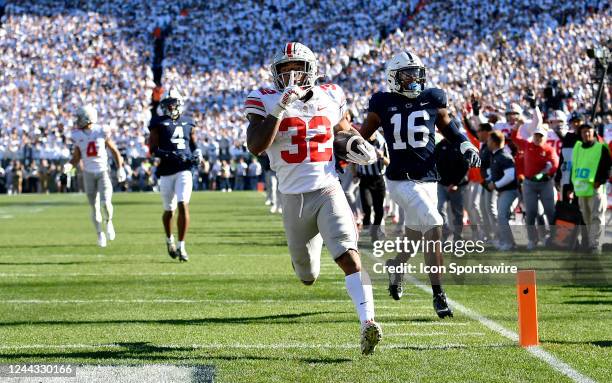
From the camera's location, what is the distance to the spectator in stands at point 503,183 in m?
13.7

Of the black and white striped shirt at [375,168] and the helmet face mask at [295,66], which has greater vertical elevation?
the helmet face mask at [295,66]

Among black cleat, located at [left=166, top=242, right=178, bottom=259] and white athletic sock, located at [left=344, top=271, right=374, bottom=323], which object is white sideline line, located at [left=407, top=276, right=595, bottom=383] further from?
black cleat, located at [left=166, top=242, right=178, bottom=259]

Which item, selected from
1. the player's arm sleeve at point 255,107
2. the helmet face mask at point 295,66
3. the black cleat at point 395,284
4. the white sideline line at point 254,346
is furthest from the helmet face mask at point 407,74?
the white sideline line at point 254,346

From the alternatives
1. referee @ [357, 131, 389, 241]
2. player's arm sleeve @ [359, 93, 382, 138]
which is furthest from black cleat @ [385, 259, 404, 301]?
referee @ [357, 131, 389, 241]

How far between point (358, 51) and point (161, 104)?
120 feet

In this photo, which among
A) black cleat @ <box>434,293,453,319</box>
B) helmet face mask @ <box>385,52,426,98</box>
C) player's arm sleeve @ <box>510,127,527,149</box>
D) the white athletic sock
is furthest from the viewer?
player's arm sleeve @ <box>510,127,527,149</box>

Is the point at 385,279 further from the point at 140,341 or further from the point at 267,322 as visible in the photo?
the point at 140,341

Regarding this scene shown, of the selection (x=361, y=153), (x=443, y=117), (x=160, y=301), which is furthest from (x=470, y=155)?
(x=160, y=301)

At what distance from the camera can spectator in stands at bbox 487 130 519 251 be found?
13.7m

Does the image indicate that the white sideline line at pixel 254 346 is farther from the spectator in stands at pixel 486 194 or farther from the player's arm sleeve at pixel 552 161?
the spectator in stands at pixel 486 194

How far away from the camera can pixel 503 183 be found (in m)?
13.7

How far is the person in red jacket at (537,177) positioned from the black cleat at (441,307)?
6210mm

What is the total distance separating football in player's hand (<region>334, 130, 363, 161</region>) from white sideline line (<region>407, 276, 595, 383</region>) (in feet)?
4.67

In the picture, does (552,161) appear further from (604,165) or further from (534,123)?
(604,165)
